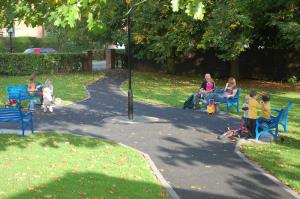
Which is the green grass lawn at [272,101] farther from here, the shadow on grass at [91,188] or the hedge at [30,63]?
the hedge at [30,63]

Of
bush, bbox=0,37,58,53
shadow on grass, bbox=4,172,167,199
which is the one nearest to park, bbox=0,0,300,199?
shadow on grass, bbox=4,172,167,199

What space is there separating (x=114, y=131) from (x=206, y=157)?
3223mm

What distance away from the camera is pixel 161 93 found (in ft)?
68.8

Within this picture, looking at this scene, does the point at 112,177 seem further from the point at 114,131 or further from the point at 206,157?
the point at 114,131

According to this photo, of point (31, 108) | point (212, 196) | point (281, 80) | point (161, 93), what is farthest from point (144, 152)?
point (281, 80)

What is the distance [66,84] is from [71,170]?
1536cm

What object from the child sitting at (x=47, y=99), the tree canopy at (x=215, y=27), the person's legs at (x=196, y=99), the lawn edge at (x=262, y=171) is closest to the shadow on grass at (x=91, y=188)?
the lawn edge at (x=262, y=171)

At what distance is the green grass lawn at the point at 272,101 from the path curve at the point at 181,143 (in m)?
0.48

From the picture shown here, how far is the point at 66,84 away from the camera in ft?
76.4

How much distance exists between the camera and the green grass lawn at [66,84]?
1888 centimetres

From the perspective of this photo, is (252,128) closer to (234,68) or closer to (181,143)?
(181,143)

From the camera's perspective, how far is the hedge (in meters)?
28.7

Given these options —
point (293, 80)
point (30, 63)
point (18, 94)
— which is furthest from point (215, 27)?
point (30, 63)

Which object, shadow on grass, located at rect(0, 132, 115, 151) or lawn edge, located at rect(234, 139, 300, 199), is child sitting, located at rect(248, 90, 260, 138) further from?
shadow on grass, located at rect(0, 132, 115, 151)
